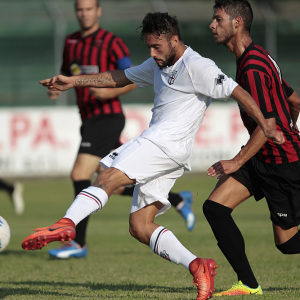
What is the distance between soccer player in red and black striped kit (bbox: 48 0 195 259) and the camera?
829cm

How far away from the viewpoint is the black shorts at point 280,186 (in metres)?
5.55

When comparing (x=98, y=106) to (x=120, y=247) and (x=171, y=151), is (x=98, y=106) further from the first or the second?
(x=171, y=151)

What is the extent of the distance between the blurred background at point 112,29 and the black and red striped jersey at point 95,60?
1122 cm

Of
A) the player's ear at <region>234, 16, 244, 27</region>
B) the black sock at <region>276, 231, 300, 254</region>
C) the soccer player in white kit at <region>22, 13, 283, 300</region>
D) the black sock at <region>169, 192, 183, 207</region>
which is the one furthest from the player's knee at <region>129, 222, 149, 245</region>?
the black sock at <region>169, 192, 183, 207</region>

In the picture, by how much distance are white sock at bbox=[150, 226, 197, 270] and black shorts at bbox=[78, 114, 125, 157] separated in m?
2.97

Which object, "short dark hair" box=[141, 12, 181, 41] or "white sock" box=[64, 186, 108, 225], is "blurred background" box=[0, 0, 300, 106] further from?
"white sock" box=[64, 186, 108, 225]

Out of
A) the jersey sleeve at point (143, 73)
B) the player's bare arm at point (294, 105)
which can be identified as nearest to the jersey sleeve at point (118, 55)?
the jersey sleeve at point (143, 73)

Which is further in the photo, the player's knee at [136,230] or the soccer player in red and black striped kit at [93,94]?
the soccer player in red and black striped kit at [93,94]

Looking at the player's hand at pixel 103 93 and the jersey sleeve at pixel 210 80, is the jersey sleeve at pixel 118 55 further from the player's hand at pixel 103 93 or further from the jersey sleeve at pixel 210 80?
the jersey sleeve at pixel 210 80

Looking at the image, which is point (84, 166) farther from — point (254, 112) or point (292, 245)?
point (254, 112)

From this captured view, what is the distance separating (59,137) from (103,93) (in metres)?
9.96

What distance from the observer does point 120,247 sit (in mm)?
9039

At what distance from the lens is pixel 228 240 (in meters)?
5.62

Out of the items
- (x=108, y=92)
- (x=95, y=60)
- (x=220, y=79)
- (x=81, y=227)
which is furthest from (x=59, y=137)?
(x=220, y=79)
